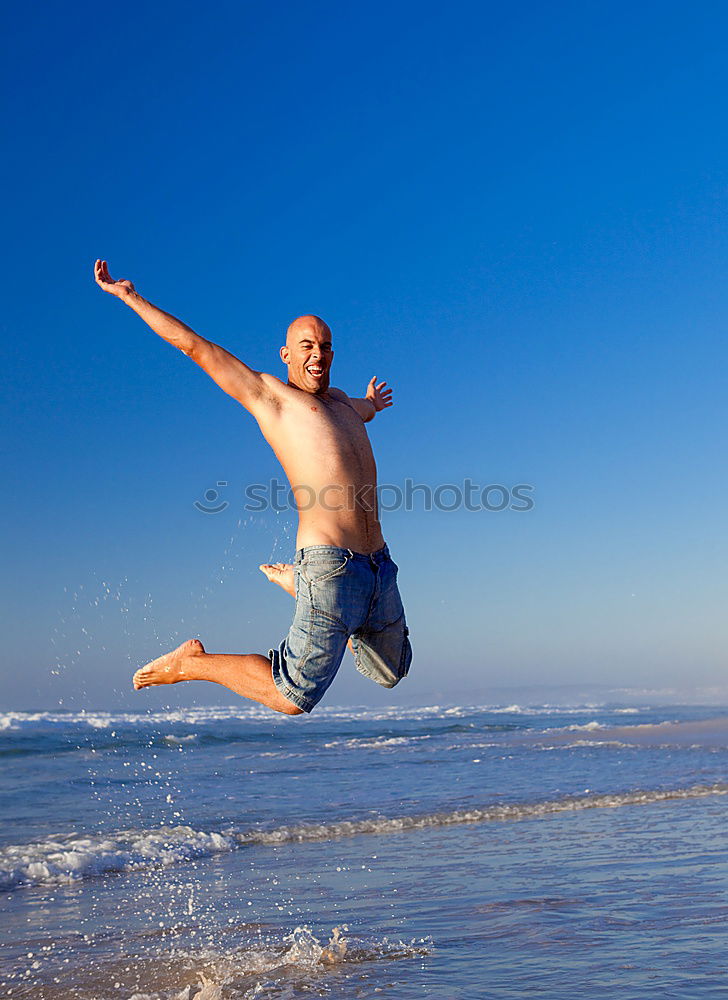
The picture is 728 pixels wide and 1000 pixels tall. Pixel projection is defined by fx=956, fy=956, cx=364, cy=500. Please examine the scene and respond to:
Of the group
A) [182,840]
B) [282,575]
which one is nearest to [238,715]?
[182,840]

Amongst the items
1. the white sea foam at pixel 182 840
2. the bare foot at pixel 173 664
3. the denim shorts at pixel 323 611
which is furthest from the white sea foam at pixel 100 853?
the denim shorts at pixel 323 611

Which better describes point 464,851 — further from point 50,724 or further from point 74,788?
point 50,724

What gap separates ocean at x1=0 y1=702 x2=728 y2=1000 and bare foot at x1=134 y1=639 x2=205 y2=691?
65.1 inches

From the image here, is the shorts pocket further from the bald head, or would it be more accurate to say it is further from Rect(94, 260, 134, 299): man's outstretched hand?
Rect(94, 260, 134, 299): man's outstretched hand

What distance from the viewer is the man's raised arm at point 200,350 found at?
199 inches

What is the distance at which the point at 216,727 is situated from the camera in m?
24.9

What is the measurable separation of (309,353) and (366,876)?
15.0ft

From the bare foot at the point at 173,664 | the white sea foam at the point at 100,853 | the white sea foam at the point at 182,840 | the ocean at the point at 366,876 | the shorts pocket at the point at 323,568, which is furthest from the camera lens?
the white sea foam at the point at 182,840

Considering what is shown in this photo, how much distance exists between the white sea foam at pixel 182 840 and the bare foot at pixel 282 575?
4293mm

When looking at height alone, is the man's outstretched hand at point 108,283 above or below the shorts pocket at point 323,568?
above

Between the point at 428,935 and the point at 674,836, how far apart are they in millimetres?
3670

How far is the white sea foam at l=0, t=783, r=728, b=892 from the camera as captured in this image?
28.1 feet

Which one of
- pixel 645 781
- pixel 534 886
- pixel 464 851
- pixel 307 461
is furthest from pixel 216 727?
pixel 307 461

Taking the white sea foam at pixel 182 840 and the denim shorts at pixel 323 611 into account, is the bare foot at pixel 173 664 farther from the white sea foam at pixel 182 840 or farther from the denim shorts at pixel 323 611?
the white sea foam at pixel 182 840
